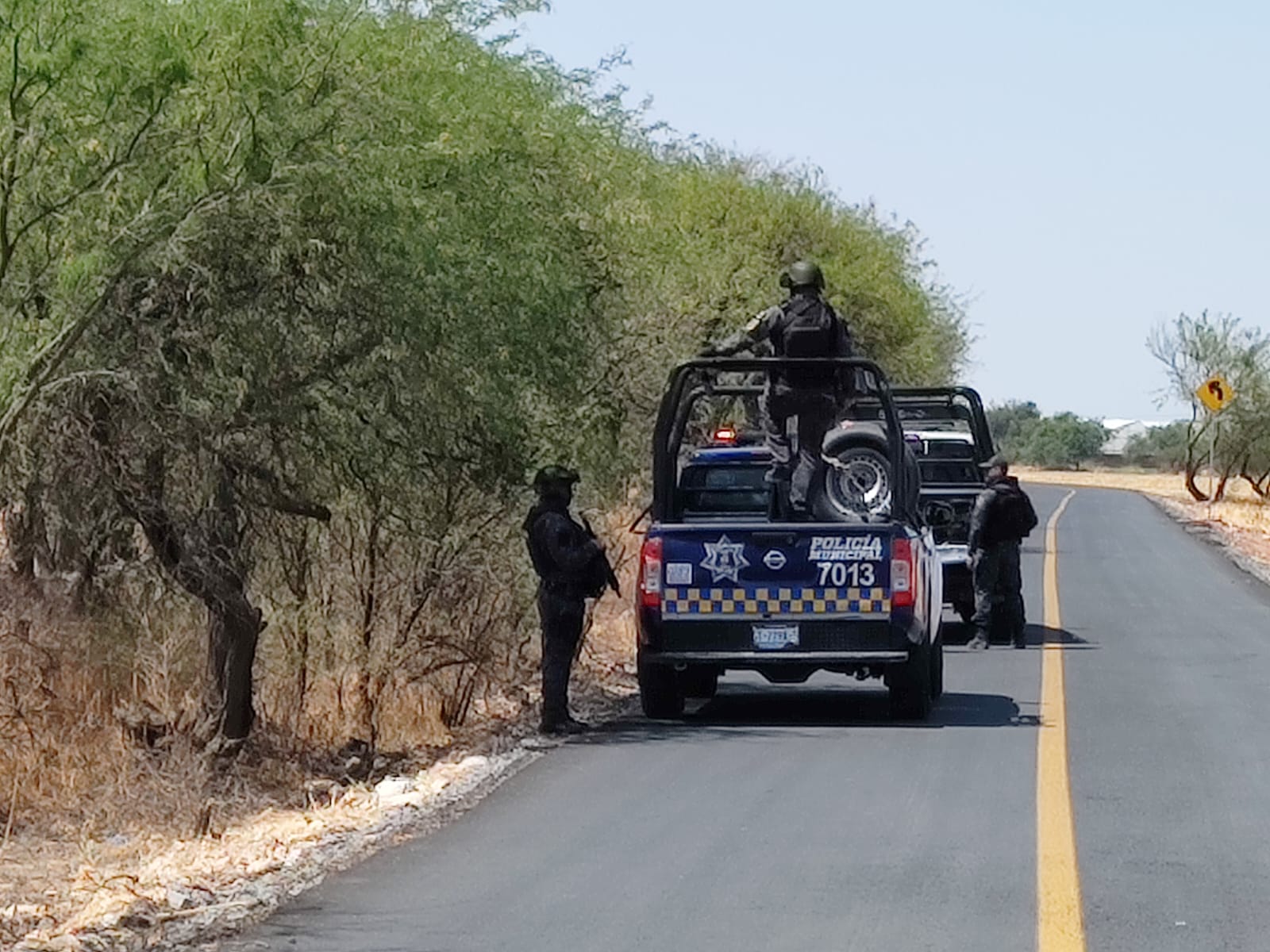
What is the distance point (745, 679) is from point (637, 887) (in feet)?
33.9

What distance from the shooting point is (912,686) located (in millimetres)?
16016

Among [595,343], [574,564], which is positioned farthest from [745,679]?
[574,564]

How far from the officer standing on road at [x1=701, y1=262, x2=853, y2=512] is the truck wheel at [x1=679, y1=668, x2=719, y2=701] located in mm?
1769

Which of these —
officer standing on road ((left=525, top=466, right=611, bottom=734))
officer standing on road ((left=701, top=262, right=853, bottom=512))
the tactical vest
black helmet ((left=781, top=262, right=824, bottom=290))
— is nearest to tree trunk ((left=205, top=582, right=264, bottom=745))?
officer standing on road ((left=525, top=466, right=611, bottom=734))

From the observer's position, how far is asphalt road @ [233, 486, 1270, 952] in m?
8.95

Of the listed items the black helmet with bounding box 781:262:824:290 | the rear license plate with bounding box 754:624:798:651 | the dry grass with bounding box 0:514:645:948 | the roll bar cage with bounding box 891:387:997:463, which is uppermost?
the black helmet with bounding box 781:262:824:290

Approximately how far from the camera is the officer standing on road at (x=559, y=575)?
15.5 meters

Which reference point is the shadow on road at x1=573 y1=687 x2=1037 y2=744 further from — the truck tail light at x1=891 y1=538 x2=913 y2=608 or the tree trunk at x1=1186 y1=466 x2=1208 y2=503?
the tree trunk at x1=1186 y1=466 x2=1208 y2=503

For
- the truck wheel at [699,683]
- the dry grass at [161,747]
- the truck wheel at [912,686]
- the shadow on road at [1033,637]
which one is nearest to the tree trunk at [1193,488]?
the shadow on road at [1033,637]

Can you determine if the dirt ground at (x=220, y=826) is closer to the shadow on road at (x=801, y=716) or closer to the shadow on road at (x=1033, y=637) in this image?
the shadow on road at (x=801, y=716)

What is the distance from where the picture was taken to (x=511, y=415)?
17.5 m

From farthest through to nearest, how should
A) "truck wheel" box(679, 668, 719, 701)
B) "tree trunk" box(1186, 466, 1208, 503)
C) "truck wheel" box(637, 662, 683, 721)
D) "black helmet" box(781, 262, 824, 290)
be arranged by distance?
"tree trunk" box(1186, 466, 1208, 503) < "truck wheel" box(679, 668, 719, 701) < "truck wheel" box(637, 662, 683, 721) < "black helmet" box(781, 262, 824, 290)

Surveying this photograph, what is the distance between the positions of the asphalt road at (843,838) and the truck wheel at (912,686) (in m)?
0.17

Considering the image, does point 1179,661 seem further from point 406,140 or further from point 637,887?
point 637,887
